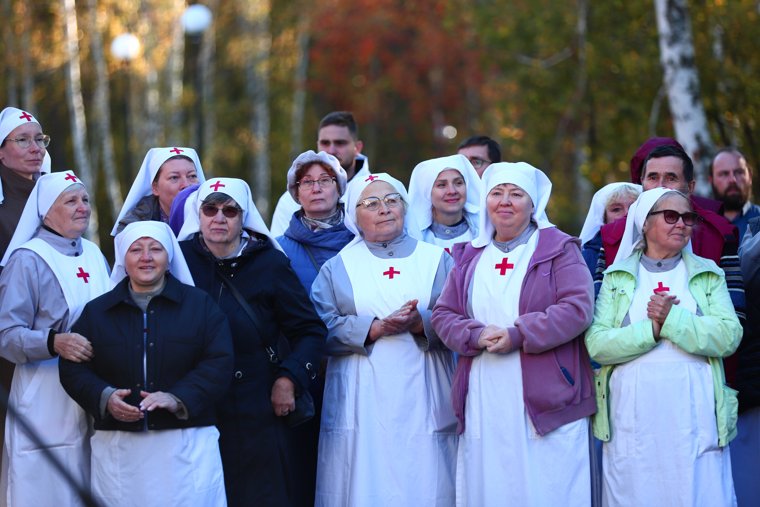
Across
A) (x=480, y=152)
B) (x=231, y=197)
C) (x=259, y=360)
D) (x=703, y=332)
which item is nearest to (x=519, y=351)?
(x=703, y=332)

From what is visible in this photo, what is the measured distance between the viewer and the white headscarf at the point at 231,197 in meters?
8.18

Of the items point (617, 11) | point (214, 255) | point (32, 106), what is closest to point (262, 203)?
point (32, 106)

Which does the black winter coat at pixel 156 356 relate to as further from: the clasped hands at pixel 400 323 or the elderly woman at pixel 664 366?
the elderly woman at pixel 664 366

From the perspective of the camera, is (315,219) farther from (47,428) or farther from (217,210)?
(47,428)

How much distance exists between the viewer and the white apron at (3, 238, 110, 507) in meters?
7.75

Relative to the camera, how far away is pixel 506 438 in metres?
7.63

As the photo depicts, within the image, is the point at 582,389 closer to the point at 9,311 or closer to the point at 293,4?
the point at 9,311

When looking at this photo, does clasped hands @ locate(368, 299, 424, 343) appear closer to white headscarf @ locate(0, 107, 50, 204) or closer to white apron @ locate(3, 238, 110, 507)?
white apron @ locate(3, 238, 110, 507)

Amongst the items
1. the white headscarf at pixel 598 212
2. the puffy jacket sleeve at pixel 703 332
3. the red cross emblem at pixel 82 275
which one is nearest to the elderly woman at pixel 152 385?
the red cross emblem at pixel 82 275

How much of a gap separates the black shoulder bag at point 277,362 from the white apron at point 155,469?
72 centimetres

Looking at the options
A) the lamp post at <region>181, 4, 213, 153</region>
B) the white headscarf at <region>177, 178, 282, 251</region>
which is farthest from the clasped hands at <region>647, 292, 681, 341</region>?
the lamp post at <region>181, 4, 213, 153</region>

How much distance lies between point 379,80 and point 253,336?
34.5 meters

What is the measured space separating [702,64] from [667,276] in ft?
35.8

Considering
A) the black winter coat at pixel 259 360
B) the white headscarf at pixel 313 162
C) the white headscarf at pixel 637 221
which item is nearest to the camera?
the white headscarf at pixel 637 221
